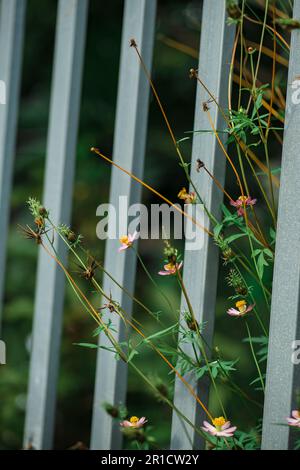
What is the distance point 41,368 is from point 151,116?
4.48 ft

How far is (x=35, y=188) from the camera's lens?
258cm

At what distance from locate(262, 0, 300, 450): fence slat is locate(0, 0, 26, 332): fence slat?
2.77 ft

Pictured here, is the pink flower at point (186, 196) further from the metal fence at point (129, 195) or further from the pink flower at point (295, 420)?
the pink flower at point (295, 420)

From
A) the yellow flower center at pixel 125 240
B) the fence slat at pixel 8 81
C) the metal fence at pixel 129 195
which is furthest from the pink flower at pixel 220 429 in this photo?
the fence slat at pixel 8 81

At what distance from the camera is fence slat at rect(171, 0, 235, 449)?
112 cm

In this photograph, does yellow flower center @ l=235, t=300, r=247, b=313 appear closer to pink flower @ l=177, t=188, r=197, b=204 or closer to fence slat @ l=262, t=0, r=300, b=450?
fence slat @ l=262, t=0, r=300, b=450

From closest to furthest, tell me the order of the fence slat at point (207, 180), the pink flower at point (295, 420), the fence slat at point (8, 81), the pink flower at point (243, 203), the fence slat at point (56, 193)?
1. the pink flower at point (295, 420)
2. the pink flower at point (243, 203)
3. the fence slat at point (207, 180)
4. the fence slat at point (56, 193)
5. the fence slat at point (8, 81)

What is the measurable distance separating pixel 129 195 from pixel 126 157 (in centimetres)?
8

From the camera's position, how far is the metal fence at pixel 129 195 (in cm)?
99

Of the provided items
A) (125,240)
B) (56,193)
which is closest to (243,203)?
(125,240)

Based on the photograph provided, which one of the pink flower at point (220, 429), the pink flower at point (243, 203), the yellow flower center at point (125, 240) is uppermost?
the pink flower at point (243, 203)
